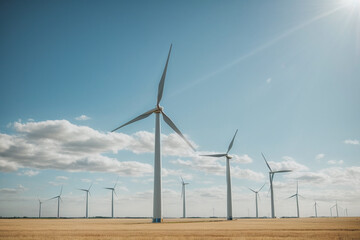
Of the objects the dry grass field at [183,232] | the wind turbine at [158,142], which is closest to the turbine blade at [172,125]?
the wind turbine at [158,142]

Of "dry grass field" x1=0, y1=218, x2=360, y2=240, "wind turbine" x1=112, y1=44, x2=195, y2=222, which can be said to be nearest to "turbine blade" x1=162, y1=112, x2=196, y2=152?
"wind turbine" x1=112, y1=44, x2=195, y2=222

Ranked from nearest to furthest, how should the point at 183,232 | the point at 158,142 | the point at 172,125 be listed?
the point at 183,232 → the point at 158,142 → the point at 172,125

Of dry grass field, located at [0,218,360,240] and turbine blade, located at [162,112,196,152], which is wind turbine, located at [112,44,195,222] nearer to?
turbine blade, located at [162,112,196,152]

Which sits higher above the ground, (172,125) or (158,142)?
(172,125)

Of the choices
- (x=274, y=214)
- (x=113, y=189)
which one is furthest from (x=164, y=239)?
(x=113, y=189)

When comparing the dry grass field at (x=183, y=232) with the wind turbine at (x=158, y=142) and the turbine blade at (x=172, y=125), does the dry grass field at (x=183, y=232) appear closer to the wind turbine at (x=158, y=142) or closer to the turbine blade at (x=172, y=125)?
the wind turbine at (x=158, y=142)

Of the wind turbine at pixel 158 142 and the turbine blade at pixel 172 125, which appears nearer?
the wind turbine at pixel 158 142

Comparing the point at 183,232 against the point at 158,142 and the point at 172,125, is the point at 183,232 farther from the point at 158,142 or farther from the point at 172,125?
the point at 172,125

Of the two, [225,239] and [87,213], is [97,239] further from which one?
[87,213]

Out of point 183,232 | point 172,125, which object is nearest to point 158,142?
point 172,125

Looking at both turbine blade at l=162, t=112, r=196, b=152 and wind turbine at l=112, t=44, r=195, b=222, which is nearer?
wind turbine at l=112, t=44, r=195, b=222

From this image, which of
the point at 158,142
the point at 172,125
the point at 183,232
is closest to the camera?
the point at 183,232

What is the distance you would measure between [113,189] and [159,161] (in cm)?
11250

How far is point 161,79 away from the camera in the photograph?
241 feet
